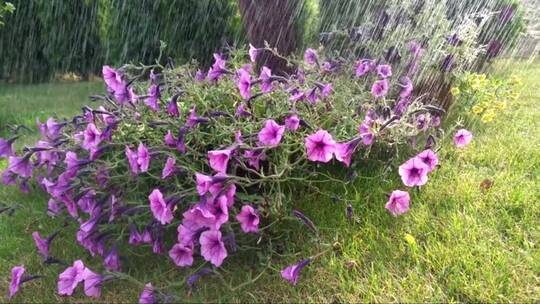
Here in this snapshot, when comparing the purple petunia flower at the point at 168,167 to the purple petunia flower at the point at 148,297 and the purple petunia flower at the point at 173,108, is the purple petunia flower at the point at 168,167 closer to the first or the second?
the purple petunia flower at the point at 173,108

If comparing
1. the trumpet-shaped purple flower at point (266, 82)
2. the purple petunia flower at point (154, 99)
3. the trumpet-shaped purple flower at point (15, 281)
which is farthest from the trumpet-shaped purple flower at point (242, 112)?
the trumpet-shaped purple flower at point (15, 281)

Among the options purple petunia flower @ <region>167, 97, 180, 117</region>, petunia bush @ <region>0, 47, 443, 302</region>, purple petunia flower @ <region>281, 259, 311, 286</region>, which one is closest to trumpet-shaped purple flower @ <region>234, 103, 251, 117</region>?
petunia bush @ <region>0, 47, 443, 302</region>

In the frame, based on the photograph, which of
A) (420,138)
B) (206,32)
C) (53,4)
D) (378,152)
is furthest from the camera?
(53,4)

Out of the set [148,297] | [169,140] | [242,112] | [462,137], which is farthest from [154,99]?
[462,137]

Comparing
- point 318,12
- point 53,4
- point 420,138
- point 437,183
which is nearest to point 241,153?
point 437,183

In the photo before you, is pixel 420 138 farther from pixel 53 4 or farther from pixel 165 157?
pixel 53 4

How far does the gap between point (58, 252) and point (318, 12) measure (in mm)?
4764

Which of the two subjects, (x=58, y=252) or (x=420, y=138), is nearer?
(x=58, y=252)

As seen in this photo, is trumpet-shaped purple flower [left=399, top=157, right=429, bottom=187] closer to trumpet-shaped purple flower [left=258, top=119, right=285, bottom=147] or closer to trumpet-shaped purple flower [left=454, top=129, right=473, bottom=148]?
trumpet-shaped purple flower [left=258, top=119, right=285, bottom=147]

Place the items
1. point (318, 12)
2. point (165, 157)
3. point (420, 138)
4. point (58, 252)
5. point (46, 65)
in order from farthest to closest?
1. point (46, 65)
2. point (318, 12)
3. point (420, 138)
4. point (58, 252)
5. point (165, 157)

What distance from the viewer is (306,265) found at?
6.49 feet

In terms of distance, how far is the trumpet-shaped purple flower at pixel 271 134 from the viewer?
193 centimetres

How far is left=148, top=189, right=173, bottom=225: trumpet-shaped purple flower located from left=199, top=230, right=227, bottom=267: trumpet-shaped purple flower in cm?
14

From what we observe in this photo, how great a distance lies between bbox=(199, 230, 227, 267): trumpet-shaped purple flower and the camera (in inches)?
70.8
